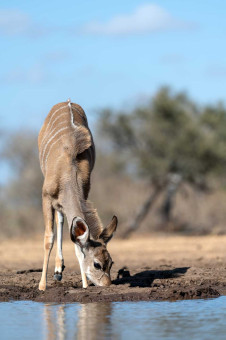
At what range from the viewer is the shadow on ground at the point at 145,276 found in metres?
10.1

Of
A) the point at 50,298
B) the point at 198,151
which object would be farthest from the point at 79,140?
the point at 198,151

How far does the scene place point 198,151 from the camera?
22031 mm

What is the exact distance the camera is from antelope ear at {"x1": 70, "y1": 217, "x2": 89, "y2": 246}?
8836mm

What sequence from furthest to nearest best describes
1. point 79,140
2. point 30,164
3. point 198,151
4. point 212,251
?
point 30,164, point 198,151, point 212,251, point 79,140

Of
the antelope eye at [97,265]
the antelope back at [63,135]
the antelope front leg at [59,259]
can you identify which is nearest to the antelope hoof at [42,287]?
the antelope front leg at [59,259]

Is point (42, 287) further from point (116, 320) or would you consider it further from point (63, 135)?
point (116, 320)

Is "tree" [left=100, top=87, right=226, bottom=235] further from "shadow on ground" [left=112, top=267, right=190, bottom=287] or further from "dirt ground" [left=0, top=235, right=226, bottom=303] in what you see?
"shadow on ground" [left=112, top=267, right=190, bottom=287]

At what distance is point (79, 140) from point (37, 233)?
12870 mm

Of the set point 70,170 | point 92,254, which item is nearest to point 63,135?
point 70,170

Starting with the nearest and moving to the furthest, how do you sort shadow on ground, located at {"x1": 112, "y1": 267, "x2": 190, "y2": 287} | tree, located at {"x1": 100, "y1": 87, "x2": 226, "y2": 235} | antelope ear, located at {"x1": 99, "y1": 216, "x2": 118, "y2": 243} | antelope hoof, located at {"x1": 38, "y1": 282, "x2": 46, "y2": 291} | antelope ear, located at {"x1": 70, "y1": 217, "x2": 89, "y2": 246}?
1. antelope ear, located at {"x1": 70, "y1": 217, "x2": 89, "y2": 246}
2. antelope ear, located at {"x1": 99, "y1": 216, "x2": 118, "y2": 243}
3. antelope hoof, located at {"x1": 38, "y1": 282, "x2": 46, "y2": 291}
4. shadow on ground, located at {"x1": 112, "y1": 267, "x2": 190, "y2": 287}
5. tree, located at {"x1": 100, "y1": 87, "x2": 226, "y2": 235}

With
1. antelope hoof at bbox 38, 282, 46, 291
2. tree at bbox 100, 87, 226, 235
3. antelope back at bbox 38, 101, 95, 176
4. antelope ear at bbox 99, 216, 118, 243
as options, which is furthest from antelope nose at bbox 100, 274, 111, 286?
tree at bbox 100, 87, 226, 235

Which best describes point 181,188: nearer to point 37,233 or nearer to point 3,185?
point 37,233

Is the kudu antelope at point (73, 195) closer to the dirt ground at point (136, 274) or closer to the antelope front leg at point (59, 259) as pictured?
the antelope front leg at point (59, 259)

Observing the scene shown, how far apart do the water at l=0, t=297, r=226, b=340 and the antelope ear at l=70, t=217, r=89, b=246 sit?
0.92 m
